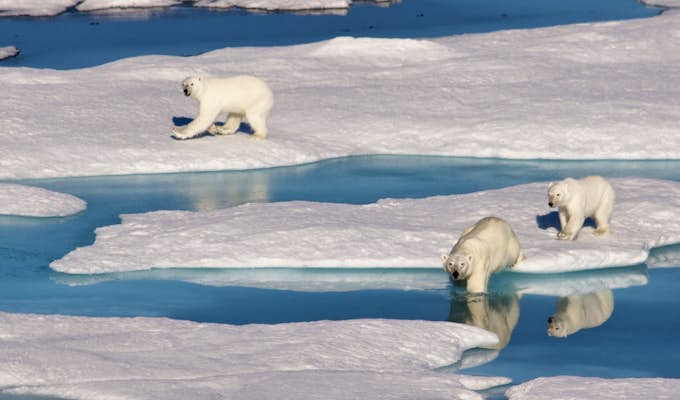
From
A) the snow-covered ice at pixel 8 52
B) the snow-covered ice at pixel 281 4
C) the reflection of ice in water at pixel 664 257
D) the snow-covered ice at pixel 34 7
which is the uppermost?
the snow-covered ice at pixel 281 4

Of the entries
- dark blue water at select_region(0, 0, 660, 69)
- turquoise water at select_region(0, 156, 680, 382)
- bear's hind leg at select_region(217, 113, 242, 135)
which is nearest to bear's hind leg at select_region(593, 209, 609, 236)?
turquoise water at select_region(0, 156, 680, 382)

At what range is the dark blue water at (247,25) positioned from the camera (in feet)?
92.0

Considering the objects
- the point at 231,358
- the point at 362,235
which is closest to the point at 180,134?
the point at 362,235

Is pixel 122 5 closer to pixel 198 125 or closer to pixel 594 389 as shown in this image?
pixel 198 125

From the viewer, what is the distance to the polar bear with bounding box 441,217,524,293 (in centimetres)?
1183

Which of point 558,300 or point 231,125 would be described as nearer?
point 558,300

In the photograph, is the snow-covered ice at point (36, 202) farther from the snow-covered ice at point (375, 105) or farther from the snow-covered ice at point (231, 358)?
the snow-covered ice at point (231, 358)

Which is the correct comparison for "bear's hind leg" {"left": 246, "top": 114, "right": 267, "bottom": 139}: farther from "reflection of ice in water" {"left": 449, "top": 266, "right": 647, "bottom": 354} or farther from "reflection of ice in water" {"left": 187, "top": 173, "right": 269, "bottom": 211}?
"reflection of ice in water" {"left": 449, "top": 266, "right": 647, "bottom": 354}

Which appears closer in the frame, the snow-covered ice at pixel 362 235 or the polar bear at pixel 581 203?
the snow-covered ice at pixel 362 235

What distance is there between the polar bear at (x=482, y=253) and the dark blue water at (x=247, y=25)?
14899mm

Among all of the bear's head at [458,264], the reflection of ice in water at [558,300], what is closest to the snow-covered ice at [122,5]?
the reflection of ice in water at [558,300]

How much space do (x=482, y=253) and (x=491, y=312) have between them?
566 millimetres

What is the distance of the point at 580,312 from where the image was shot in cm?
1195

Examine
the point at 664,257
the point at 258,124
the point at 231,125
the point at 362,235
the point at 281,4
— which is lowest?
the point at 664,257
